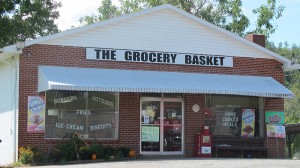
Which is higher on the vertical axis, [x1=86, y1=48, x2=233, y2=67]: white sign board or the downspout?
[x1=86, y1=48, x2=233, y2=67]: white sign board

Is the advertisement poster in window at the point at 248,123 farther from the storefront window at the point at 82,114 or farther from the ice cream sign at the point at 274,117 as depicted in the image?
the storefront window at the point at 82,114

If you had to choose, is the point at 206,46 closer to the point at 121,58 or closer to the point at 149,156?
the point at 121,58

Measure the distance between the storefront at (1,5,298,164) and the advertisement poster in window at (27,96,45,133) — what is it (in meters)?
0.03

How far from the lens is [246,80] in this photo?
20.3 metres

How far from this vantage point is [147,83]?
17969 mm

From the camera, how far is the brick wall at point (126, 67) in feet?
57.5

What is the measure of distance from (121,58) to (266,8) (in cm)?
2058

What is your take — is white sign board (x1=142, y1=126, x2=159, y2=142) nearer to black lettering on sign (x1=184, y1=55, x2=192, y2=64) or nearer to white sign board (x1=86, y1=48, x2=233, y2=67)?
white sign board (x1=86, y1=48, x2=233, y2=67)

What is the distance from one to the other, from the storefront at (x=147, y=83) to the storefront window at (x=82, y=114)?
35mm

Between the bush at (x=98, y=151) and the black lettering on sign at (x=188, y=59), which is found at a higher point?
the black lettering on sign at (x=188, y=59)

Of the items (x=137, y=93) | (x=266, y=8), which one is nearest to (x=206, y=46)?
(x=137, y=93)

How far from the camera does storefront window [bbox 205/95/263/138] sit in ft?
66.1

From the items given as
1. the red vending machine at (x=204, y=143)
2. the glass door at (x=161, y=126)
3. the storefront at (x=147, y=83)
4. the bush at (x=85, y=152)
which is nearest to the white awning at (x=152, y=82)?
the storefront at (x=147, y=83)

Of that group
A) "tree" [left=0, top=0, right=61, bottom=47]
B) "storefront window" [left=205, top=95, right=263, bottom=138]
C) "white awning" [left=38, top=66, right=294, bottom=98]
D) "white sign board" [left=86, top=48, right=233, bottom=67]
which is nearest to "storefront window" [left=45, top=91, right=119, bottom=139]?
"white awning" [left=38, top=66, right=294, bottom=98]
